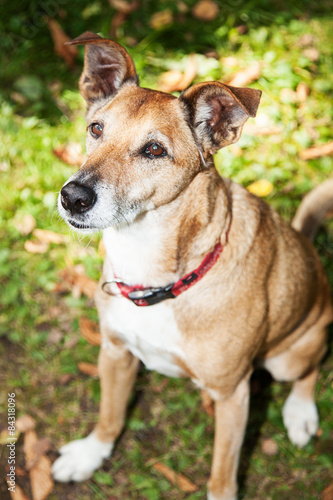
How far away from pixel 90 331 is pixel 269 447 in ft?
5.66

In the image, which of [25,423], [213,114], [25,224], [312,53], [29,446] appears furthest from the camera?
[312,53]

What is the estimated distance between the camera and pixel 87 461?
3773 millimetres

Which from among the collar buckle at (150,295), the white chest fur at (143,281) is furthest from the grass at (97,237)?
the collar buckle at (150,295)

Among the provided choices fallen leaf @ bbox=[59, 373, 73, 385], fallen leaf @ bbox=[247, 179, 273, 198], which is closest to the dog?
fallen leaf @ bbox=[59, 373, 73, 385]

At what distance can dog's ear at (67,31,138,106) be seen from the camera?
2881 mm

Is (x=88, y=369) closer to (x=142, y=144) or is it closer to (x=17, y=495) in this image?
(x=17, y=495)

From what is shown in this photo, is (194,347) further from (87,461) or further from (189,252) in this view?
(87,461)

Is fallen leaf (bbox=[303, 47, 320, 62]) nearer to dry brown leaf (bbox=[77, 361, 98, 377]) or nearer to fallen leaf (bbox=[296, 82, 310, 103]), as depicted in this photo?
fallen leaf (bbox=[296, 82, 310, 103])

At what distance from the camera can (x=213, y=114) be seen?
2.79m

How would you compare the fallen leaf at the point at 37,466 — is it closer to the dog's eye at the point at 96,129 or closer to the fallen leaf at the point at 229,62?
the dog's eye at the point at 96,129

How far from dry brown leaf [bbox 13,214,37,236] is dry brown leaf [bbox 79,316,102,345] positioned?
1040 mm

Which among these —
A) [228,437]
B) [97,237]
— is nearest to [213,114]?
[228,437]

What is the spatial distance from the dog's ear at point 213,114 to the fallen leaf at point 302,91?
2.95m

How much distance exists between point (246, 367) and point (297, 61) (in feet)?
12.3
